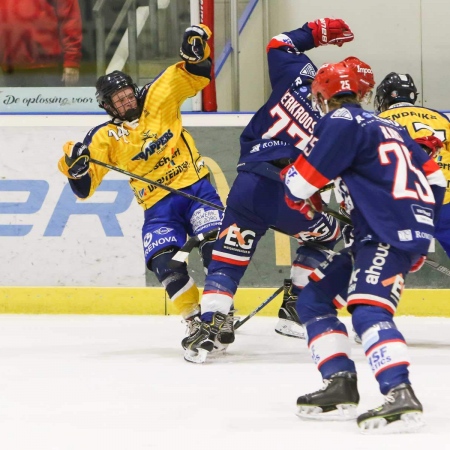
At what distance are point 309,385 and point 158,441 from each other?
1.00 meters

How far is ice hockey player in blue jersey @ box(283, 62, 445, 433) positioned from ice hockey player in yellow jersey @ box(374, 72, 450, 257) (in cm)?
137

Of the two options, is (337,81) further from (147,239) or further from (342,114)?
(147,239)

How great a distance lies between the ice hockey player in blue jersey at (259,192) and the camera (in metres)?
4.35

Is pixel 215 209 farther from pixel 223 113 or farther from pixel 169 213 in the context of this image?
pixel 223 113

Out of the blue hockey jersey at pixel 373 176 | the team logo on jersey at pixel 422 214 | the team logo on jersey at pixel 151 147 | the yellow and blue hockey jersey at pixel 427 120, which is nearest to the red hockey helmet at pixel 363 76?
the blue hockey jersey at pixel 373 176

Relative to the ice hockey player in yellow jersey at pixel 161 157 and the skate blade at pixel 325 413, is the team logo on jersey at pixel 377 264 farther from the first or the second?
the ice hockey player in yellow jersey at pixel 161 157

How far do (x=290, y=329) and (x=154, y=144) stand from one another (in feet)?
3.37

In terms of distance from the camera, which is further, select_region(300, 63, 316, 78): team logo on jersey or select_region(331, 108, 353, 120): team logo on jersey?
select_region(300, 63, 316, 78): team logo on jersey

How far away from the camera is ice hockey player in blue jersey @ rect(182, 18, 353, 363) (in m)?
4.35

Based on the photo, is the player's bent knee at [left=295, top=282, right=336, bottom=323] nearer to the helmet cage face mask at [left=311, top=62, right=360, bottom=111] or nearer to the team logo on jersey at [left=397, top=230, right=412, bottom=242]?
the team logo on jersey at [left=397, top=230, right=412, bottom=242]

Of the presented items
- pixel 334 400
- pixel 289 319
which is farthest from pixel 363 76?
pixel 289 319

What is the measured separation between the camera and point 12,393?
11.9ft

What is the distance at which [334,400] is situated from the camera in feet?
10.1

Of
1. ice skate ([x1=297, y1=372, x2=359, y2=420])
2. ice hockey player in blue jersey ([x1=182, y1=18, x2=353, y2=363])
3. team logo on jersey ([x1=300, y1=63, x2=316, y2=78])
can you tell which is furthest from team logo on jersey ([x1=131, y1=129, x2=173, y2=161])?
ice skate ([x1=297, y1=372, x2=359, y2=420])
